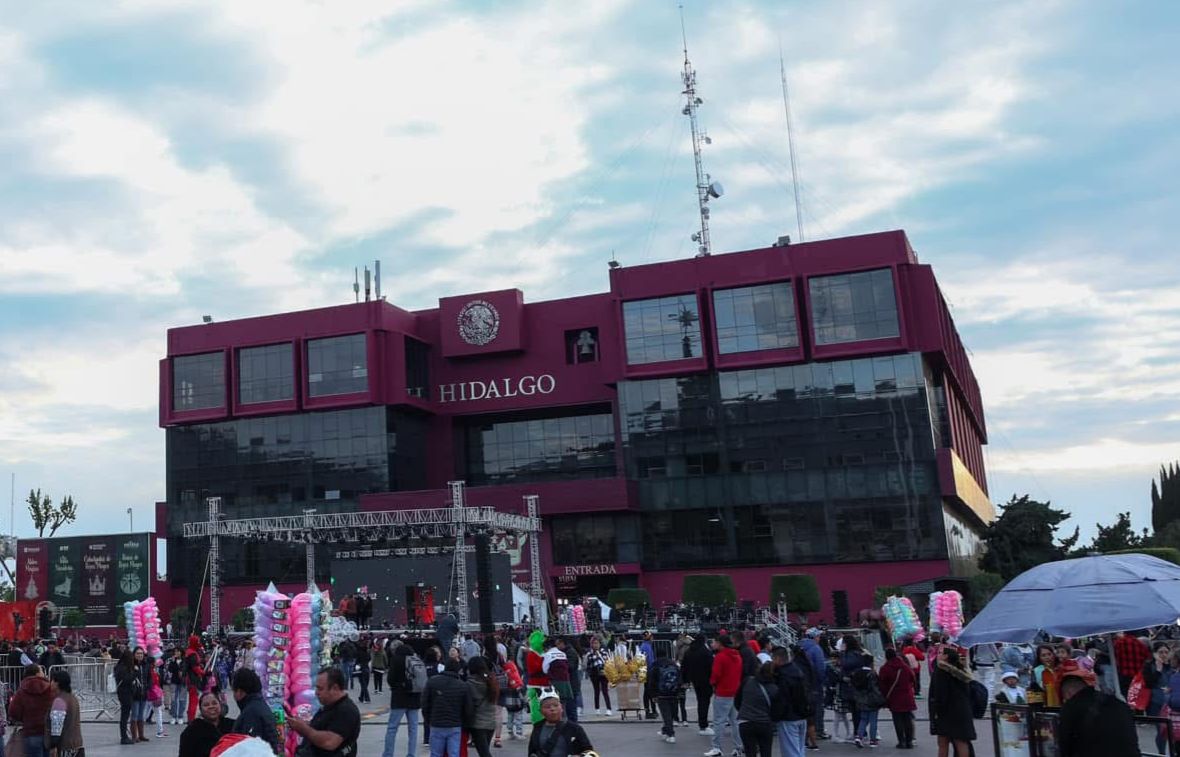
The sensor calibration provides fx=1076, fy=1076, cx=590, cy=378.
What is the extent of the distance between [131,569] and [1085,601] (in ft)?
186

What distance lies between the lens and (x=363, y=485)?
200 ft

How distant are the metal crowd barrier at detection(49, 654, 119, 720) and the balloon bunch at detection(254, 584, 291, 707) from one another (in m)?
11.7

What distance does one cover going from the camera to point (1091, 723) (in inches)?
319

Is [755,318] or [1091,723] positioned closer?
[1091,723]

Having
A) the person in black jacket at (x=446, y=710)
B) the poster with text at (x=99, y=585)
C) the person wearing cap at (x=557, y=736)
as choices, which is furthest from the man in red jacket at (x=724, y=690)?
the poster with text at (x=99, y=585)

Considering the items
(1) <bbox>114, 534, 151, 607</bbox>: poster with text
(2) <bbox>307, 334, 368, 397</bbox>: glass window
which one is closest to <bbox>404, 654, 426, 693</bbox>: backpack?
(2) <bbox>307, 334, 368, 397</bbox>: glass window

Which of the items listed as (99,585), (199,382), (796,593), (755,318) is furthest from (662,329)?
(99,585)

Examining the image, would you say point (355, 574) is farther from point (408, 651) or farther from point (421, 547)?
point (408, 651)

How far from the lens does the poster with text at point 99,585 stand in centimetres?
5809

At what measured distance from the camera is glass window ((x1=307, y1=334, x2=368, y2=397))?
61.4 m

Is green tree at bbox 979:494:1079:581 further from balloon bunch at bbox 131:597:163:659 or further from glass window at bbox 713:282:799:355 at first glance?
balloon bunch at bbox 131:597:163:659

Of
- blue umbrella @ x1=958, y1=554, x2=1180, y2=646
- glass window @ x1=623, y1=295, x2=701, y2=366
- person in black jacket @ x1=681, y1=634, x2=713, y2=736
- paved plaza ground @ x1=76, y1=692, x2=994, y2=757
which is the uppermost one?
glass window @ x1=623, y1=295, x2=701, y2=366

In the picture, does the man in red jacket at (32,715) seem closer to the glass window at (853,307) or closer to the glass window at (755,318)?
the glass window at (755,318)

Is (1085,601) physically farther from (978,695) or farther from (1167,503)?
(1167,503)
